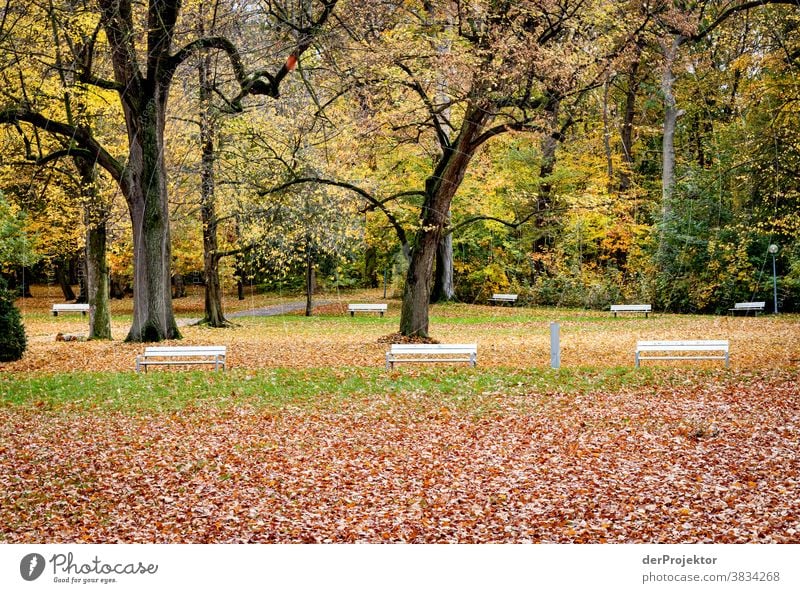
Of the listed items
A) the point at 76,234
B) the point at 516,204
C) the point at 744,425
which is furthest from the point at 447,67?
the point at 516,204

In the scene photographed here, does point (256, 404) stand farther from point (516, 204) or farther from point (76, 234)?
point (516, 204)

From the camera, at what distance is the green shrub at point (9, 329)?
15430 mm

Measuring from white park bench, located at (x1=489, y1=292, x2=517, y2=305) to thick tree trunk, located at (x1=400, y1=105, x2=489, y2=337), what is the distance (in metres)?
15.0

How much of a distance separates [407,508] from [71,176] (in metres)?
16.2

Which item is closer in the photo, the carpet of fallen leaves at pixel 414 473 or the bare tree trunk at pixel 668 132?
the carpet of fallen leaves at pixel 414 473

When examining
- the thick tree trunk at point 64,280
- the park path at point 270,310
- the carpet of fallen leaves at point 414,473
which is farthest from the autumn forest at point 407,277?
the thick tree trunk at point 64,280

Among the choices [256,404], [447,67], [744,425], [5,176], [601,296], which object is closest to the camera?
[744,425]

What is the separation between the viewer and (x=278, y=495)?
24.5 ft

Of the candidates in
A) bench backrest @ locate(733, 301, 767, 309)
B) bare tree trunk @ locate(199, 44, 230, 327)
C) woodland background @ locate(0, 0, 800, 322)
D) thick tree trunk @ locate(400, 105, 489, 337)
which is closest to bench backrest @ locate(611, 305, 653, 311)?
woodland background @ locate(0, 0, 800, 322)

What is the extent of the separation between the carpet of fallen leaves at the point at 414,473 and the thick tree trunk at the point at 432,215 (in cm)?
720

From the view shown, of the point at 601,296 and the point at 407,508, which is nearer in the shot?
the point at 407,508

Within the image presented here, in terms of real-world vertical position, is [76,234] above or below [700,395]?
above

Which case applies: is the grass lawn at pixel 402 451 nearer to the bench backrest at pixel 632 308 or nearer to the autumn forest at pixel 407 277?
the autumn forest at pixel 407 277

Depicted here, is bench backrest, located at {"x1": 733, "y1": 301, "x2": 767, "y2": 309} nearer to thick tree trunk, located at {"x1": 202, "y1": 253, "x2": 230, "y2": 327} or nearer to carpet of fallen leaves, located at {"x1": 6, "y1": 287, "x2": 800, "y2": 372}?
carpet of fallen leaves, located at {"x1": 6, "y1": 287, "x2": 800, "y2": 372}
